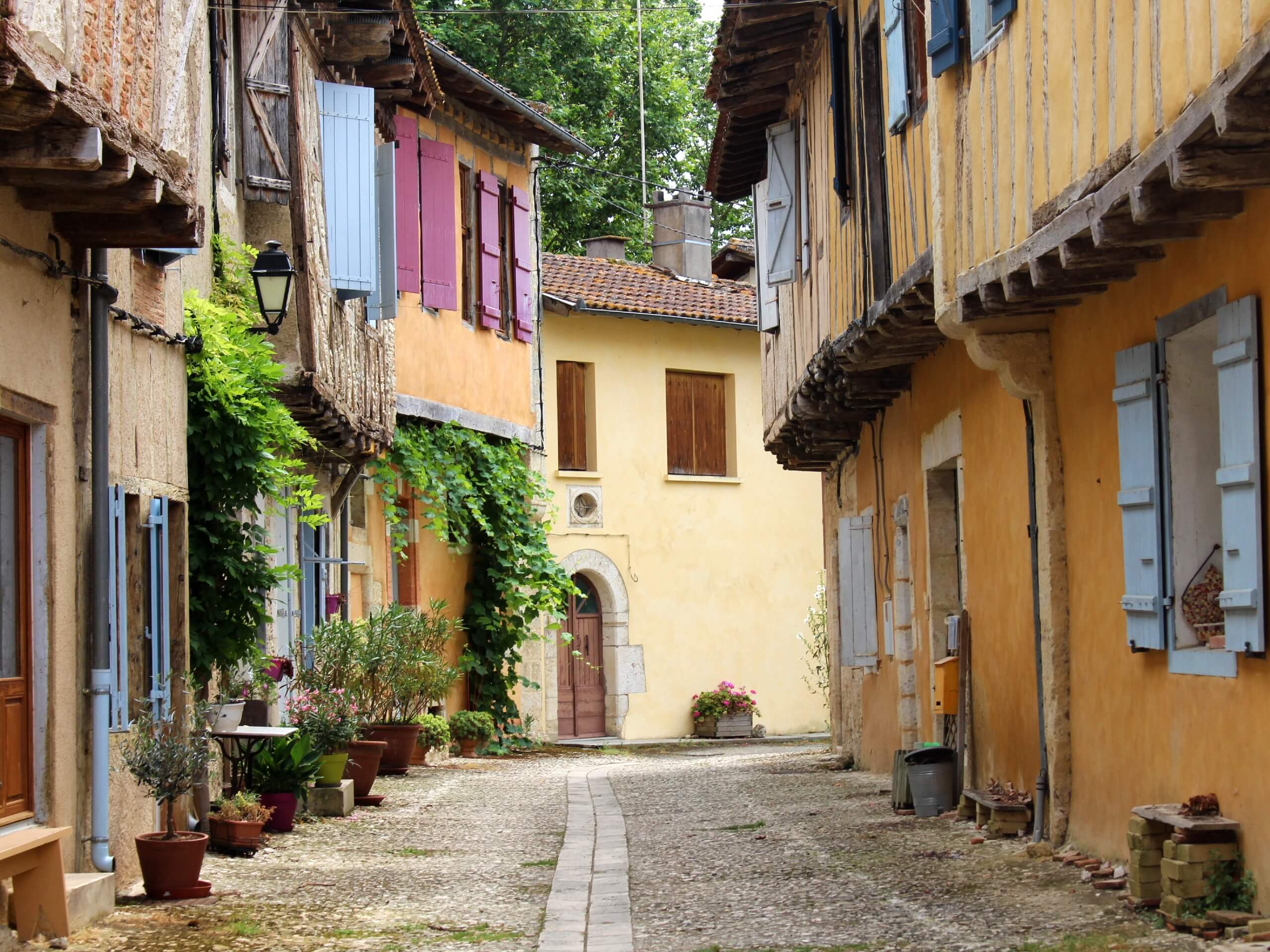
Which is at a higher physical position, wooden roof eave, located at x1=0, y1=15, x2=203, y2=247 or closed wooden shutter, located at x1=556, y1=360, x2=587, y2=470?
closed wooden shutter, located at x1=556, y1=360, x2=587, y2=470

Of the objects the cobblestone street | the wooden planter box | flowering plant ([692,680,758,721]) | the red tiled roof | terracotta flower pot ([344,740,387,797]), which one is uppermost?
the red tiled roof

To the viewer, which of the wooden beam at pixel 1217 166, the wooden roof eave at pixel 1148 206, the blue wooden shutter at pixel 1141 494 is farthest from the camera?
the blue wooden shutter at pixel 1141 494

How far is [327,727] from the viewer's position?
1141 centimetres

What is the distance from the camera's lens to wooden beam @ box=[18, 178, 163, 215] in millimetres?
6625

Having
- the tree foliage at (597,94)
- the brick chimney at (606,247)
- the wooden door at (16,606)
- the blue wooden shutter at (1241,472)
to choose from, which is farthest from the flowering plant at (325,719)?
the tree foliage at (597,94)

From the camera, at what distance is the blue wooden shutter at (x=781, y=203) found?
46.6ft

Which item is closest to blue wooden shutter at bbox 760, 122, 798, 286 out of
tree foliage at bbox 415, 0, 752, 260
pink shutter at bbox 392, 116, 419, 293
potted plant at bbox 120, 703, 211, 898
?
pink shutter at bbox 392, 116, 419, 293

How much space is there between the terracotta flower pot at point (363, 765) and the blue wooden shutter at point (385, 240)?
11.5 feet

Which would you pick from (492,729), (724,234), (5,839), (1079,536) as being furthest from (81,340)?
(724,234)

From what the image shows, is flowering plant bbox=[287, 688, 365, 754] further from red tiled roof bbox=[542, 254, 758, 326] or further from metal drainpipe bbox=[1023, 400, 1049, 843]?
red tiled roof bbox=[542, 254, 758, 326]

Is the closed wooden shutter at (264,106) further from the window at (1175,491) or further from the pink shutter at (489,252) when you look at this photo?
the pink shutter at (489,252)

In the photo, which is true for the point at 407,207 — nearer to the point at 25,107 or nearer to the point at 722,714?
the point at 722,714

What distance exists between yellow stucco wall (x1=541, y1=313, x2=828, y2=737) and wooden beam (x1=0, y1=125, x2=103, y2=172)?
1742 centimetres

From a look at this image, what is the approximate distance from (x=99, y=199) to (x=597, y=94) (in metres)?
25.0
